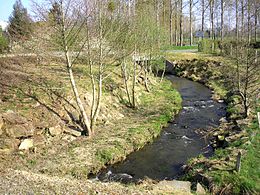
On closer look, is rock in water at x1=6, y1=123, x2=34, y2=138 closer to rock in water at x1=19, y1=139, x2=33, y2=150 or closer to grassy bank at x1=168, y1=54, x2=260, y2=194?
rock in water at x1=19, y1=139, x2=33, y2=150

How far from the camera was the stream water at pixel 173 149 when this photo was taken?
14.2 m

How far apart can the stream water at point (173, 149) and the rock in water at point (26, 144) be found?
3534mm

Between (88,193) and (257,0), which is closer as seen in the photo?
(88,193)

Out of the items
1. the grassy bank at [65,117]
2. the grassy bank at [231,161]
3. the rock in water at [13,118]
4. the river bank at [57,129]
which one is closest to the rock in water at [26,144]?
the river bank at [57,129]

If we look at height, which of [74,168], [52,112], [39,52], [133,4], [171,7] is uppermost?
[171,7]

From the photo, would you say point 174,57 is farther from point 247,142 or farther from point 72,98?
point 247,142

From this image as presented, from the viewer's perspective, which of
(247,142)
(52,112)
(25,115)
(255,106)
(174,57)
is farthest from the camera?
(174,57)

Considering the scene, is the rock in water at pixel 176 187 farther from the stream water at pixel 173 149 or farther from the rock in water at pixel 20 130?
the rock in water at pixel 20 130

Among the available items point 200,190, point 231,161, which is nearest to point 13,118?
point 200,190

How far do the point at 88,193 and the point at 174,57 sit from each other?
121ft

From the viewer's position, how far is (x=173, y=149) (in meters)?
17.1

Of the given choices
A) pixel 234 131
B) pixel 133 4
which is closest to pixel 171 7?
pixel 133 4

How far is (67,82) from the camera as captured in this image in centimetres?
2162

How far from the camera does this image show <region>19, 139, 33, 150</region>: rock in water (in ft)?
47.1
